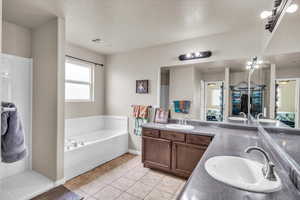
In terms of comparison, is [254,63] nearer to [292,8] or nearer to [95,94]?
[292,8]

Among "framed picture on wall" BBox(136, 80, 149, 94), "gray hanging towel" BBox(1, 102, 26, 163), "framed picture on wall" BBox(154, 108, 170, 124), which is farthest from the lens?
"framed picture on wall" BBox(136, 80, 149, 94)

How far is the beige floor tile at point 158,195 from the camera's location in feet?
6.43

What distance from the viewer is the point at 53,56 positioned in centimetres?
216

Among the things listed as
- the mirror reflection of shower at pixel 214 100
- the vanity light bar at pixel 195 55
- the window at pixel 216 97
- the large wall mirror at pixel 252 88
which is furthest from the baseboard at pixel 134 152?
the vanity light bar at pixel 195 55

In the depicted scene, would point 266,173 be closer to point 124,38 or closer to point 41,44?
point 124,38

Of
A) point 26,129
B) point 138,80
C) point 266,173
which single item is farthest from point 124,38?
point 266,173

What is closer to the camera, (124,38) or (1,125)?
(1,125)

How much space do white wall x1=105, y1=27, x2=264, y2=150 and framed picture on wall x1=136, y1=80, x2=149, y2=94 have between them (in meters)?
0.09

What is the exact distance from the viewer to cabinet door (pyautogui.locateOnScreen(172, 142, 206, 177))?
2.24 m

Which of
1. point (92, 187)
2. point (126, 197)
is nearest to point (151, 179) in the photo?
point (126, 197)

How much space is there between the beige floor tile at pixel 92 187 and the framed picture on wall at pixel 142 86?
191 cm

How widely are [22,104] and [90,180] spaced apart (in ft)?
5.49

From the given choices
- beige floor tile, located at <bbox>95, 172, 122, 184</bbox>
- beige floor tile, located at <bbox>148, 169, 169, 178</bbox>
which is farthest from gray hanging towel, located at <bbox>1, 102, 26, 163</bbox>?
beige floor tile, located at <bbox>148, 169, 169, 178</bbox>

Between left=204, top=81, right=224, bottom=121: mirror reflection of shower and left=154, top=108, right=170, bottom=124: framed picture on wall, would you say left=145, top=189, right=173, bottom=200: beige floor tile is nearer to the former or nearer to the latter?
left=154, top=108, right=170, bottom=124: framed picture on wall
